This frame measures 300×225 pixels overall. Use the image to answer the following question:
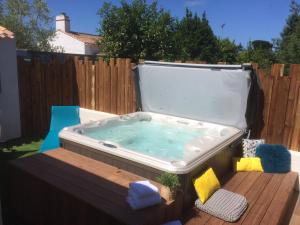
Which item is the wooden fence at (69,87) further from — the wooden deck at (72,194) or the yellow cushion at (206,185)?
the yellow cushion at (206,185)

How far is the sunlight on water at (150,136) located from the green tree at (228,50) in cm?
1590

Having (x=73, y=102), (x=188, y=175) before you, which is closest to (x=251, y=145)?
(x=188, y=175)

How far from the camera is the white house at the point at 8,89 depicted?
5500mm

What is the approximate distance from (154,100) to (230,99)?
162cm

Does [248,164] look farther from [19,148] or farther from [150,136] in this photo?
[19,148]

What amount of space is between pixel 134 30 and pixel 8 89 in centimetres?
390

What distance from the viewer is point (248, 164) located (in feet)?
13.1

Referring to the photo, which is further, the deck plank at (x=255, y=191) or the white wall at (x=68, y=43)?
the white wall at (x=68, y=43)

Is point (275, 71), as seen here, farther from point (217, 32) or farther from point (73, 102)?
point (217, 32)

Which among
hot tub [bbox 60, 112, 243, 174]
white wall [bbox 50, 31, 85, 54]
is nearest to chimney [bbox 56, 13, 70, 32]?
white wall [bbox 50, 31, 85, 54]

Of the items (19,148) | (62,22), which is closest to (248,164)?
(19,148)

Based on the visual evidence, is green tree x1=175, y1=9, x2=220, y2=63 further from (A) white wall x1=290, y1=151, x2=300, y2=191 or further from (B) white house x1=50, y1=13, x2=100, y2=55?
(A) white wall x1=290, y1=151, x2=300, y2=191

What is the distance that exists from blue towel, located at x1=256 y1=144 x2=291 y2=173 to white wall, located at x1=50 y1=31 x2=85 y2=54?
18574 mm

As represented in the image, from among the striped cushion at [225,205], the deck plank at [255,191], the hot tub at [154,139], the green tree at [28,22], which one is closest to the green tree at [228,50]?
the green tree at [28,22]
